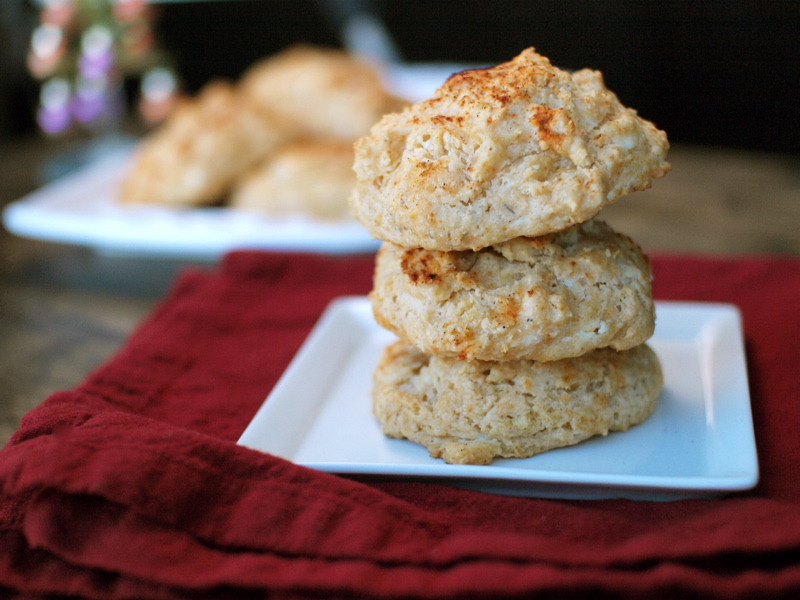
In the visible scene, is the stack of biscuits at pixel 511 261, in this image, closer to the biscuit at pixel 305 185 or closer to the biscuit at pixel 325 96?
the biscuit at pixel 305 185

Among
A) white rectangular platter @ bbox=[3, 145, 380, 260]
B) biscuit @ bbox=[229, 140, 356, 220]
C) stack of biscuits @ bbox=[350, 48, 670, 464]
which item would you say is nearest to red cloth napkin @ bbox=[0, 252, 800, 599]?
stack of biscuits @ bbox=[350, 48, 670, 464]

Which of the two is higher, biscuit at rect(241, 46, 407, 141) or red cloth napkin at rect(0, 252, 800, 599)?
biscuit at rect(241, 46, 407, 141)

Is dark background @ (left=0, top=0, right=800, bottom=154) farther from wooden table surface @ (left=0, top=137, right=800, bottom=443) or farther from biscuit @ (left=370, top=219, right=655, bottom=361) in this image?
biscuit @ (left=370, top=219, right=655, bottom=361)

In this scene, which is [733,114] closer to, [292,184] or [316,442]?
[292,184]

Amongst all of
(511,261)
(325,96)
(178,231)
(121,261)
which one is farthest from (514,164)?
(325,96)

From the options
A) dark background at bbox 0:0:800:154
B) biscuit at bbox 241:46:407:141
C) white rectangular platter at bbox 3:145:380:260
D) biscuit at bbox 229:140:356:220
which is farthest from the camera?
dark background at bbox 0:0:800:154

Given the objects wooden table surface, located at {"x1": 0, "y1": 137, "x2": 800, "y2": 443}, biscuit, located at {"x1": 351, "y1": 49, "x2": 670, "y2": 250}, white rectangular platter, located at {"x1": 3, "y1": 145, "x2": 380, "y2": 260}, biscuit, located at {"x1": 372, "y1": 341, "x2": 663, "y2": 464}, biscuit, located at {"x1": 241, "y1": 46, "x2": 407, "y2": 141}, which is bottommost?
wooden table surface, located at {"x1": 0, "y1": 137, "x2": 800, "y2": 443}

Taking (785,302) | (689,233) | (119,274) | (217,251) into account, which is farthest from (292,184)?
(785,302)

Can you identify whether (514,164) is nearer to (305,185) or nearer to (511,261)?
(511,261)
